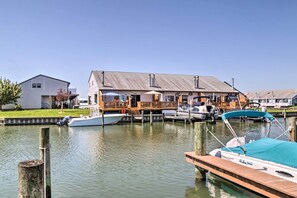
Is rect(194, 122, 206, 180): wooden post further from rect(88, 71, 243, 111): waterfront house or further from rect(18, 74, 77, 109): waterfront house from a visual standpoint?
rect(18, 74, 77, 109): waterfront house

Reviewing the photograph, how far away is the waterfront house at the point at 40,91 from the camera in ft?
145

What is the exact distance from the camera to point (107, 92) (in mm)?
36594

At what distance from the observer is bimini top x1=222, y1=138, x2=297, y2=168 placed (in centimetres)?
773

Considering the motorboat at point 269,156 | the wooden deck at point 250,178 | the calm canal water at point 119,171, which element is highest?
the motorboat at point 269,156

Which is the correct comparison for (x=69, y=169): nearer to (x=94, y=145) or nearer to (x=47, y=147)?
(x=47, y=147)

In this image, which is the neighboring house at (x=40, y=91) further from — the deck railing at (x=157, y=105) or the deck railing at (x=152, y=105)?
the deck railing at (x=157, y=105)

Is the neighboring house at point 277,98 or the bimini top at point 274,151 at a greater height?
the neighboring house at point 277,98

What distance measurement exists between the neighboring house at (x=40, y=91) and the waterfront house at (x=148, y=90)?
621 centimetres

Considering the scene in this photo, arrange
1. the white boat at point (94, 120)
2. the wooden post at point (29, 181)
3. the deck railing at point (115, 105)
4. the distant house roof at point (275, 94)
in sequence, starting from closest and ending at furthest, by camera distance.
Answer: the wooden post at point (29, 181), the white boat at point (94, 120), the deck railing at point (115, 105), the distant house roof at point (275, 94)

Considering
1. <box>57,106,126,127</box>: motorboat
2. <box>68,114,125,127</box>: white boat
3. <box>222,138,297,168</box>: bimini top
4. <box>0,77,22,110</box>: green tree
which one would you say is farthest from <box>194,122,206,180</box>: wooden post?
<box>0,77,22,110</box>: green tree

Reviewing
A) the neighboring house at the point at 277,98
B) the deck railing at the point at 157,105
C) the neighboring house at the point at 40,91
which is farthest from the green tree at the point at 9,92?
the neighboring house at the point at 277,98

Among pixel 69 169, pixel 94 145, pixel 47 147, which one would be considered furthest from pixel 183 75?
pixel 47 147

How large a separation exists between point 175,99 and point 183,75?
25.6 feet

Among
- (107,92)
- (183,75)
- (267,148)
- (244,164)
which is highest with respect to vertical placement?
(183,75)
